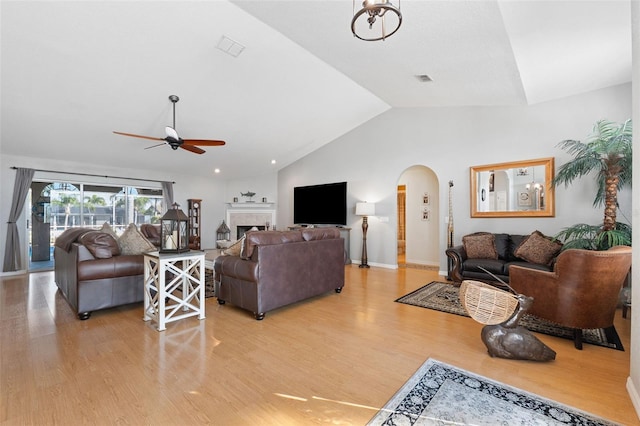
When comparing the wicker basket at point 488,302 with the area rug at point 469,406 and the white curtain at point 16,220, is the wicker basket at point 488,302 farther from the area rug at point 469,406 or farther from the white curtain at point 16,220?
the white curtain at point 16,220

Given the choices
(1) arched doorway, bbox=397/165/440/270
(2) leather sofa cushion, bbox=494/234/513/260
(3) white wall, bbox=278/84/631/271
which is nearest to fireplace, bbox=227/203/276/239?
(3) white wall, bbox=278/84/631/271

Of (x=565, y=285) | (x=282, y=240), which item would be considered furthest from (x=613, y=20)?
(x=282, y=240)

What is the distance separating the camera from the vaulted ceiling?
2.78 metres

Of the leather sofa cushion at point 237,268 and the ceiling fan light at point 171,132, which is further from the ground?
the ceiling fan light at point 171,132

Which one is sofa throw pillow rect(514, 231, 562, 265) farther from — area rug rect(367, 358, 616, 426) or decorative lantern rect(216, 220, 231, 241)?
decorative lantern rect(216, 220, 231, 241)

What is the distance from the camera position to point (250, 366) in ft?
6.98

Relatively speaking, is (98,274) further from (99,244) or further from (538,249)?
(538,249)

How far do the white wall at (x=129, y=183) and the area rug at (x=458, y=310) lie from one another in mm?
6698

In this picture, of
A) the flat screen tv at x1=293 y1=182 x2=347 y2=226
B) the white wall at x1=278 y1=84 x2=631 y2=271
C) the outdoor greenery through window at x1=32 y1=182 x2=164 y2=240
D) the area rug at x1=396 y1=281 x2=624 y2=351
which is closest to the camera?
the area rug at x1=396 y1=281 x2=624 y2=351

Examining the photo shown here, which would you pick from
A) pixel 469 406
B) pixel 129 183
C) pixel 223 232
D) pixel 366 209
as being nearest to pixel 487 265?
pixel 366 209

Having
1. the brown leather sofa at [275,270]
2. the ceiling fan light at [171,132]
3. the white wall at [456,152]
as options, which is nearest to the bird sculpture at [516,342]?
the brown leather sofa at [275,270]

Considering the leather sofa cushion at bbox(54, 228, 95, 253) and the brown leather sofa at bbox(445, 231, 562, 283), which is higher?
the leather sofa cushion at bbox(54, 228, 95, 253)

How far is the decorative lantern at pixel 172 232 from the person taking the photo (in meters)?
3.12

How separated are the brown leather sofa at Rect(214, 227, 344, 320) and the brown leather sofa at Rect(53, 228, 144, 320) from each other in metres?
0.95
